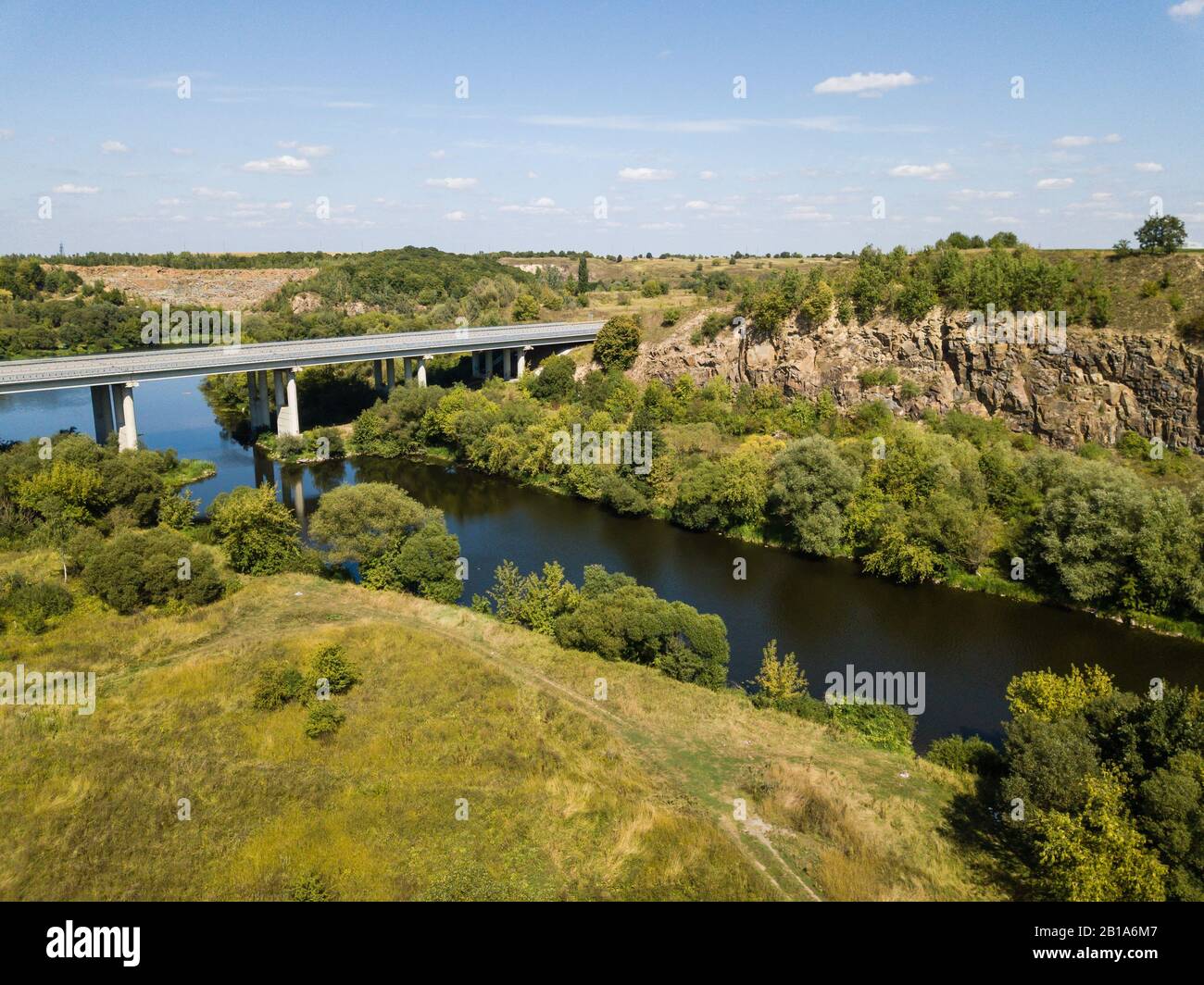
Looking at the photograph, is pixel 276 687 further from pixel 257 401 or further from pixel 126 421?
pixel 257 401

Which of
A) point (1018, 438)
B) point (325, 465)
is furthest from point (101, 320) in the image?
point (1018, 438)

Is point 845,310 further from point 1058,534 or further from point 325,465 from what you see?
point 325,465

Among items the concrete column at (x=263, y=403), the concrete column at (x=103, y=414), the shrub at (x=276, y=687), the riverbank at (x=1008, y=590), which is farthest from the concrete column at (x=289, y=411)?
the shrub at (x=276, y=687)

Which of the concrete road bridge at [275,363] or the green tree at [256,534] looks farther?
the concrete road bridge at [275,363]

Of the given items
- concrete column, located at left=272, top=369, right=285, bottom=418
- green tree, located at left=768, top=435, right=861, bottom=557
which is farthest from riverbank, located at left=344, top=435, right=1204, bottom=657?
concrete column, located at left=272, top=369, right=285, bottom=418

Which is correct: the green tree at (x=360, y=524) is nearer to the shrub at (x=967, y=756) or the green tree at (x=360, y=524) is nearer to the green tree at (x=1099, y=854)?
the shrub at (x=967, y=756)

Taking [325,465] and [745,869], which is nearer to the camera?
[745,869]
